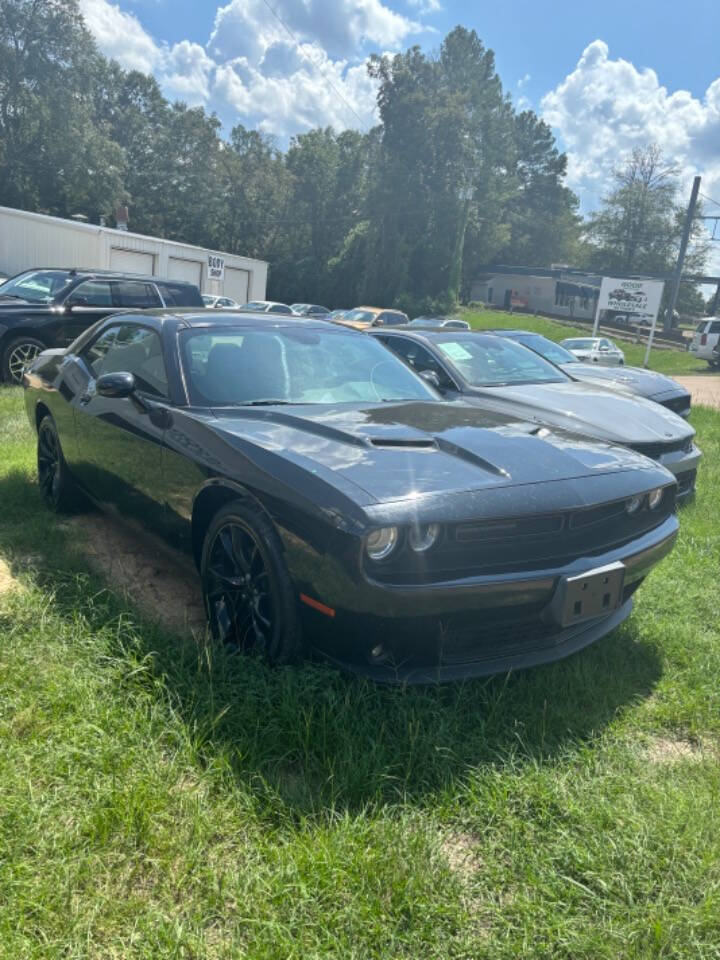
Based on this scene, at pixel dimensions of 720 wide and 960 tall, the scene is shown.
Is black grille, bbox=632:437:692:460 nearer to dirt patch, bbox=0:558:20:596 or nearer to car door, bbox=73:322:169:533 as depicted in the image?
car door, bbox=73:322:169:533

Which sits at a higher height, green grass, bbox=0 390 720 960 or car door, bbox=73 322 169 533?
car door, bbox=73 322 169 533

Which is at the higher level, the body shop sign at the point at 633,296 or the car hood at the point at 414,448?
the body shop sign at the point at 633,296

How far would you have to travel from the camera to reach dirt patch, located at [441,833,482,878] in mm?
2029

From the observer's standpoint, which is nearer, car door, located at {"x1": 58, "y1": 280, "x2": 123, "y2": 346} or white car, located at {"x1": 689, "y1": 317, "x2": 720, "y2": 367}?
car door, located at {"x1": 58, "y1": 280, "x2": 123, "y2": 346}

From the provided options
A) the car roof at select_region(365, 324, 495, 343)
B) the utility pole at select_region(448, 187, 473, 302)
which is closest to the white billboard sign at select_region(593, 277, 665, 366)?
the car roof at select_region(365, 324, 495, 343)

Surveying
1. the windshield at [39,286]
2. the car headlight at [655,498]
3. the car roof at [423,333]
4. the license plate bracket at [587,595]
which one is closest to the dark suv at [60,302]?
the windshield at [39,286]

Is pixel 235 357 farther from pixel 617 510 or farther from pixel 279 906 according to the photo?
pixel 279 906

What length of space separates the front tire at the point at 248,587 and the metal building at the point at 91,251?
21.0 metres

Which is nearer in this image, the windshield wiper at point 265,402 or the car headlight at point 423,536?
the car headlight at point 423,536

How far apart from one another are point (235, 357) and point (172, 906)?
2.54 metres

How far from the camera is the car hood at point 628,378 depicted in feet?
24.8

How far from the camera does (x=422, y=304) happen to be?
48062 millimetres

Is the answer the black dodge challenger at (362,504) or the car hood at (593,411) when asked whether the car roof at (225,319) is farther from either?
the car hood at (593,411)

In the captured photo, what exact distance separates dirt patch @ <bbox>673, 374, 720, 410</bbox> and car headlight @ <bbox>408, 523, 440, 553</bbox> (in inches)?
526
